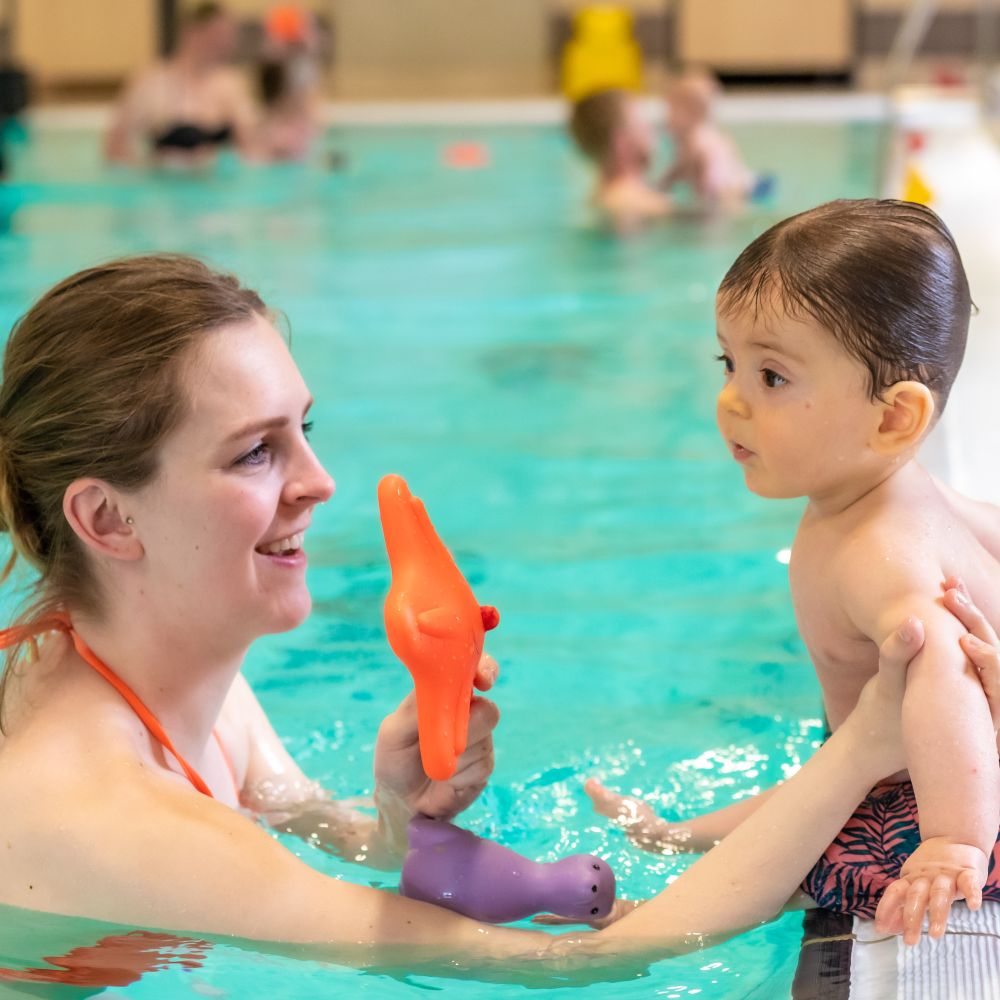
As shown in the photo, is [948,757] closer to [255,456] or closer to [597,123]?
[255,456]

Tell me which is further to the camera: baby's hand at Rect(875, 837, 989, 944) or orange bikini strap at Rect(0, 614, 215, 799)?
orange bikini strap at Rect(0, 614, 215, 799)

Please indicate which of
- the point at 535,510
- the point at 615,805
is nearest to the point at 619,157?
the point at 535,510

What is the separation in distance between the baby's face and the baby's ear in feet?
0.05

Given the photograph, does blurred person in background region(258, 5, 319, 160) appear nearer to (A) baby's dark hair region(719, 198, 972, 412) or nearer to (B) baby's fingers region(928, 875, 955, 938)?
(A) baby's dark hair region(719, 198, 972, 412)

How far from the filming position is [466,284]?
721cm

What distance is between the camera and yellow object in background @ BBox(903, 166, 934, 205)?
18.2 ft

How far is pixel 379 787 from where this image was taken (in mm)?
2203

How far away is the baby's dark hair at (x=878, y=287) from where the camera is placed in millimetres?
1960

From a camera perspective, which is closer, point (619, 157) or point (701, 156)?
point (619, 157)

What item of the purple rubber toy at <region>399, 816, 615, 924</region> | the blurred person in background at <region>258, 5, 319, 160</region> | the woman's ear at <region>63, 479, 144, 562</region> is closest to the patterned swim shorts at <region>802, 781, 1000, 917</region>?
the purple rubber toy at <region>399, 816, 615, 924</region>

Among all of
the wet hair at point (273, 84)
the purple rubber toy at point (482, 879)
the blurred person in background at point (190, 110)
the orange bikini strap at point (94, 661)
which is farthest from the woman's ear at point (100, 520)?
the wet hair at point (273, 84)

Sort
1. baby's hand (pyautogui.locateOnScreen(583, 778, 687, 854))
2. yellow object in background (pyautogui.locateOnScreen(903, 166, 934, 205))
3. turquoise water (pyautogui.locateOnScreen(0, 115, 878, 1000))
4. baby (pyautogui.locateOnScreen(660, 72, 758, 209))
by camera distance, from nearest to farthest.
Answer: baby's hand (pyautogui.locateOnScreen(583, 778, 687, 854)) → turquoise water (pyautogui.locateOnScreen(0, 115, 878, 1000)) → yellow object in background (pyautogui.locateOnScreen(903, 166, 934, 205)) → baby (pyautogui.locateOnScreen(660, 72, 758, 209))

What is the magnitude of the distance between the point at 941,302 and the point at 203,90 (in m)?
10.1

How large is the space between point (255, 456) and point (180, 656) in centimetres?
30
